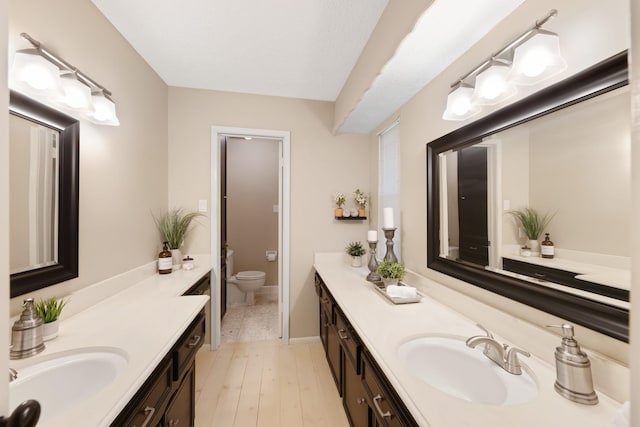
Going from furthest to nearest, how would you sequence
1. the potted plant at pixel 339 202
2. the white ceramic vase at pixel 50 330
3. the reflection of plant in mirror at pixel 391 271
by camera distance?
the potted plant at pixel 339 202, the reflection of plant in mirror at pixel 391 271, the white ceramic vase at pixel 50 330

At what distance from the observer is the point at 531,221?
39.8 inches

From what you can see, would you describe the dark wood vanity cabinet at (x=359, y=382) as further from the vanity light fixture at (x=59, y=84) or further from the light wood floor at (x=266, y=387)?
the vanity light fixture at (x=59, y=84)

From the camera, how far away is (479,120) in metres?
1.24

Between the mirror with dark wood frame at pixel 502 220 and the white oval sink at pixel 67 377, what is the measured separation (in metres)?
1.51

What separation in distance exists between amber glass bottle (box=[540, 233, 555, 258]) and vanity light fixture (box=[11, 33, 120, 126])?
2113 millimetres

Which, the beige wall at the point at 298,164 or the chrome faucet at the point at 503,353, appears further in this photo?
the beige wall at the point at 298,164

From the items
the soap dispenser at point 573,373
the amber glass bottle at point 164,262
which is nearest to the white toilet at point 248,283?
the amber glass bottle at point 164,262

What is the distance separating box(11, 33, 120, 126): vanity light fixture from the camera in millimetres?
1067

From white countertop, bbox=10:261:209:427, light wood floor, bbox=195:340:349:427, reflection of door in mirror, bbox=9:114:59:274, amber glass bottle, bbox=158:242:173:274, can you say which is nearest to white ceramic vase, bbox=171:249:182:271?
amber glass bottle, bbox=158:242:173:274

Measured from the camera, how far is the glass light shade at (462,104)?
1259mm

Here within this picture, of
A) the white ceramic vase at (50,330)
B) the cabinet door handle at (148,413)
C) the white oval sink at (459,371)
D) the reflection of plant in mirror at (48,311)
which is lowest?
the cabinet door handle at (148,413)

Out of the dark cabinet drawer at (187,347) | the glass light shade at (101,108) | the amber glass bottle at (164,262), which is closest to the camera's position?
the dark cabinet drawer at (187,347)

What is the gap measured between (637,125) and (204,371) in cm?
267

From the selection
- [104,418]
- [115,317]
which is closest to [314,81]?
[115,317]
